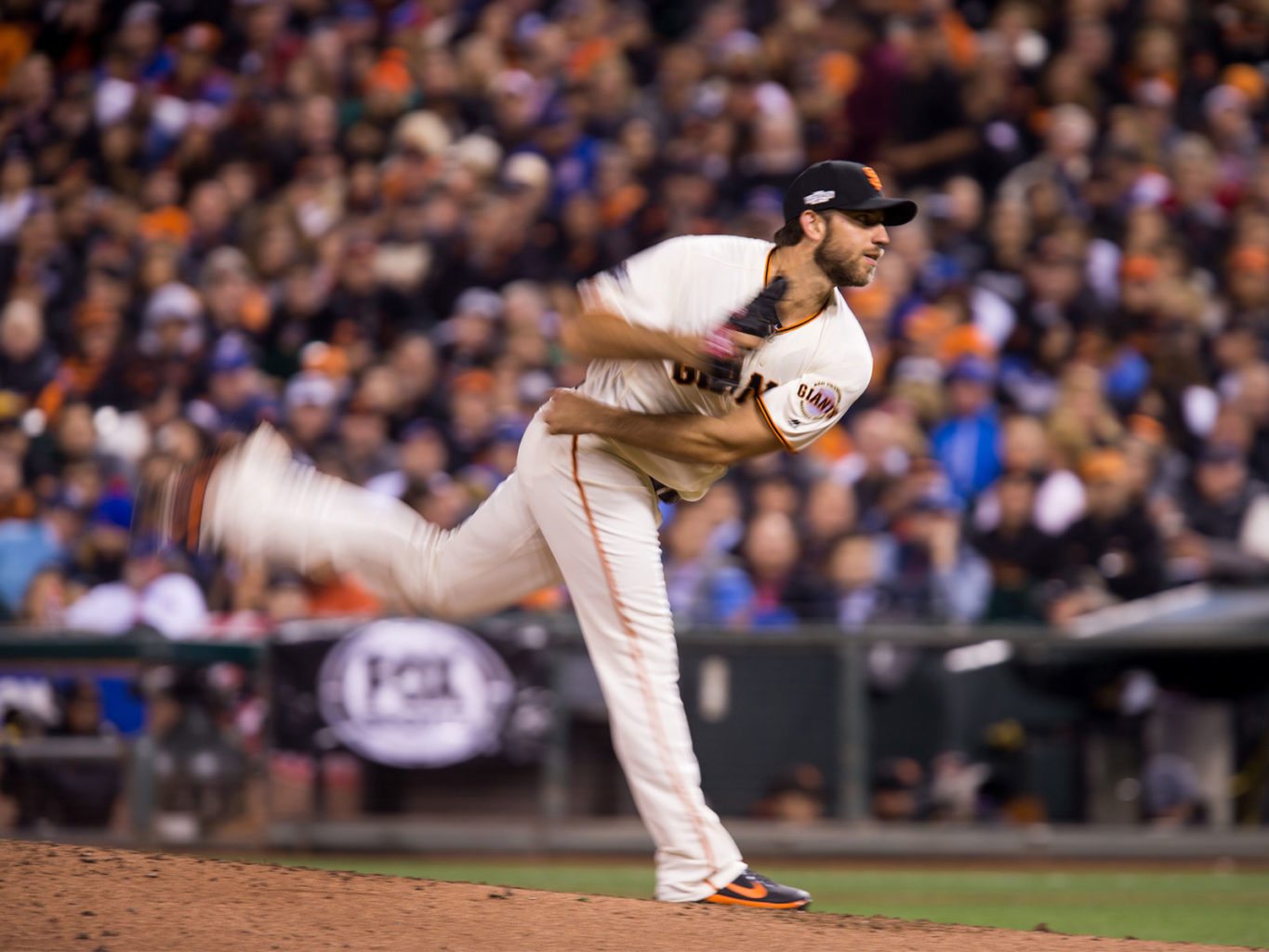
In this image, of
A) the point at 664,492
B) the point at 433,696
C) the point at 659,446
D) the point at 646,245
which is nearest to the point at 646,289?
the point at 659,446

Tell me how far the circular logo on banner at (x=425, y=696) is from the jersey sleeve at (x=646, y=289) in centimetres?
416

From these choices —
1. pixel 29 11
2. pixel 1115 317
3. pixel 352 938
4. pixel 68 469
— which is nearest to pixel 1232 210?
pixel 1115 317

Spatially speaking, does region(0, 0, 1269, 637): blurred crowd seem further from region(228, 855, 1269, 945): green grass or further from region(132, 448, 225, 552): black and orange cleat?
region(132, 448, 225, 552): black and orange cleat

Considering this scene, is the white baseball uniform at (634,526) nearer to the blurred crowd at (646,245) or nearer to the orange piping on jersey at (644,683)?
the orange piping on jersey at (644,683)

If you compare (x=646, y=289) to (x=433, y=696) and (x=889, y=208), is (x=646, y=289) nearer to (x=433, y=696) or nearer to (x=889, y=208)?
(x=889, y=208)

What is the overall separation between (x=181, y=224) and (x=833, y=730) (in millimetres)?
6843

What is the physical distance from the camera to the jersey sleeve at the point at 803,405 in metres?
4.90

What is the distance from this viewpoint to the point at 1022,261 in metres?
11.2

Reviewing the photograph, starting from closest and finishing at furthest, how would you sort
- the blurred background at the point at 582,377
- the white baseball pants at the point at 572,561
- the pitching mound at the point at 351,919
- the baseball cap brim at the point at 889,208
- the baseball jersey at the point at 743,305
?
the pitching mound at the point at 351,919
the baseball cap brim at the point at 889,208
the baseball jersey at the point at 743,305
the white baseball pants at the point at 572,561
the blurred background at the point at 582,377

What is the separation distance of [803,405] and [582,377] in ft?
19.7

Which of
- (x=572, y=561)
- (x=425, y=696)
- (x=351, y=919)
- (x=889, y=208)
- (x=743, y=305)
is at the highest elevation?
(x=889, y=208)

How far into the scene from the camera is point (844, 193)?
4824mm

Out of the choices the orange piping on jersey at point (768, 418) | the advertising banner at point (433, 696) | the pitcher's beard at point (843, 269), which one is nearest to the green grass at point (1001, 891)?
the advertising banner at point (433, 696)

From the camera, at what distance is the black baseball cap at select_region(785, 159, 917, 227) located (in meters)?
4.81
